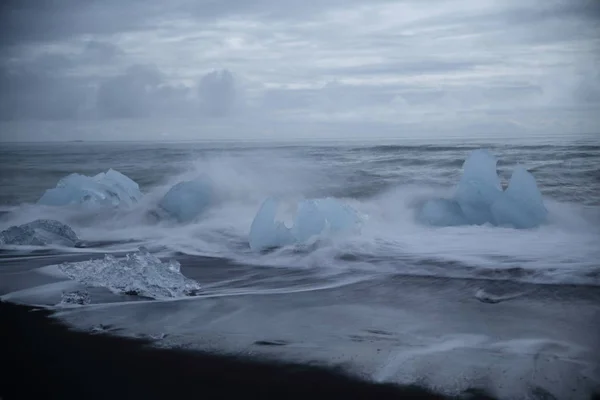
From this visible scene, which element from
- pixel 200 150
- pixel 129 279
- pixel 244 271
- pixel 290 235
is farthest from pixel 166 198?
pixel 200 150

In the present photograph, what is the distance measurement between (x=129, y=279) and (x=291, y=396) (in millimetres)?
2242

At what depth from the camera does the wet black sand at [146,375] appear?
273 cm

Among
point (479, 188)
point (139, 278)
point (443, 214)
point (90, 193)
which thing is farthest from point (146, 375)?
point (90, 193)

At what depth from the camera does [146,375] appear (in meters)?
2.95

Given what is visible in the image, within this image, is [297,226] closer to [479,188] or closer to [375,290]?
[375,290]

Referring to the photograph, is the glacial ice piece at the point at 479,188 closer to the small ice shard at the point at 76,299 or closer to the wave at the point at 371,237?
the wave at the point at 371,237

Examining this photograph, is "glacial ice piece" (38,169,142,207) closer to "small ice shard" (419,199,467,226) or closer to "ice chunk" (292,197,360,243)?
"ice chunk" (292,197,360,243)

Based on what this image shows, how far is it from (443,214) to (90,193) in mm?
5511

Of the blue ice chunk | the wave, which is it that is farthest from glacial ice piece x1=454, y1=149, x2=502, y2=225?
the blue ice chunk

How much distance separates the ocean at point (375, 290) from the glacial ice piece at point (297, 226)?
191 mm

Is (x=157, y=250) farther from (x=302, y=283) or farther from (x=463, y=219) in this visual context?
(x=463, y=219)

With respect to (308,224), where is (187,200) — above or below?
above

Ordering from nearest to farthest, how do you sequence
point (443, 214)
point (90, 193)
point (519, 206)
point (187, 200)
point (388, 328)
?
point (388, 328)
point (519, 206)
point (443, 214)
point (187, 200)
point (90, 193)

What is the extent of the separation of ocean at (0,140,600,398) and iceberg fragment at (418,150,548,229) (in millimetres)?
219
